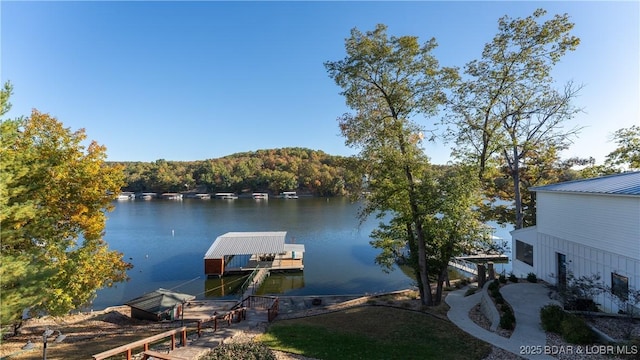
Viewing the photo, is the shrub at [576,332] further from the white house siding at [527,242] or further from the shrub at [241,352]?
the shrub at [241,352]

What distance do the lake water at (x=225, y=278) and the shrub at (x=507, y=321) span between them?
5.84 meters

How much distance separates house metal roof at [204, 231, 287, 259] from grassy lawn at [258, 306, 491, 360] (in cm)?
1322

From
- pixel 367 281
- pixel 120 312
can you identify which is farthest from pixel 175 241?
pixel 367 281

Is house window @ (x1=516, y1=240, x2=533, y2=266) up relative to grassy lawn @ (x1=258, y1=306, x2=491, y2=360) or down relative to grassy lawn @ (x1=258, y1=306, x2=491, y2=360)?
up

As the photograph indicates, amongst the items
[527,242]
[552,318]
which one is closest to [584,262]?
[527,242]

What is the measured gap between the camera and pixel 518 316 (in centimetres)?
997

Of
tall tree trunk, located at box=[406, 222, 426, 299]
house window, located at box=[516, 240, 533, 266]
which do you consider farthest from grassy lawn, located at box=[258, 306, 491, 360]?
house window, located at box=[516, 240, 533, 266]

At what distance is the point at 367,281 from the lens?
22953 millimetres

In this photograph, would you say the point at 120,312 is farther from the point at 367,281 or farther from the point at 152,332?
the point at 367,281

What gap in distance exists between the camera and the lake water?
21.9m

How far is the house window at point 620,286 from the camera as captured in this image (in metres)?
9.66

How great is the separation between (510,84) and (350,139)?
6.98 meters

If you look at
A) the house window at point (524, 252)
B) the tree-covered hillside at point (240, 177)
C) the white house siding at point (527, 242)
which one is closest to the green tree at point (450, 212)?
the white house siding at point (527, 242)

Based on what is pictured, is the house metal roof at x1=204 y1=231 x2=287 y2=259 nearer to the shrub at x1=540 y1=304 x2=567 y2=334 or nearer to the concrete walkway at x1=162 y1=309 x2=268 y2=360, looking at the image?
the concrete walkway at x1=162 y1=309 x2=268 y2=360
